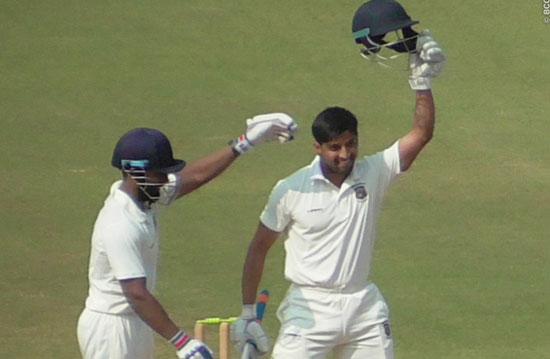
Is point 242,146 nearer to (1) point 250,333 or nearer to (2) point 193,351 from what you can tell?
(1) point 250,333

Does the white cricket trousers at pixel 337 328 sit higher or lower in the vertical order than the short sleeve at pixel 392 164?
lower

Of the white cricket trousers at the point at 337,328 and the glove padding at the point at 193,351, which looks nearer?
the glove padding at the point at 193,351

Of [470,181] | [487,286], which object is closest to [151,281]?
[487,286]

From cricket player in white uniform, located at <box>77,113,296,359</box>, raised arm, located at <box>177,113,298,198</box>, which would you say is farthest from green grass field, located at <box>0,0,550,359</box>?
cricket player in white uniform, located at <box>77,113,296,359</box>

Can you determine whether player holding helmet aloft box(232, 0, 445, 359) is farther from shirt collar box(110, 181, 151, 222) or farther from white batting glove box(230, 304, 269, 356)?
shirt collar box(110, 181, 151, 222)

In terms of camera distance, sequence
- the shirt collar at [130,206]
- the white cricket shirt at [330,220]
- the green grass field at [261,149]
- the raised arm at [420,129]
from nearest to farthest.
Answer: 1. the shirt collar at [130,206]
2. the white cricket shirt at [330,220]
3. the raised arm at [420,129]
4. the green grass field at [261,149]

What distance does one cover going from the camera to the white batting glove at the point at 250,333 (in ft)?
25.9

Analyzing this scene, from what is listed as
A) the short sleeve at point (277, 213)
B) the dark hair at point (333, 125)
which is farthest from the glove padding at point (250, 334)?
the dark hair at point (333, 125)

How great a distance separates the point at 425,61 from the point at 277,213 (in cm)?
105

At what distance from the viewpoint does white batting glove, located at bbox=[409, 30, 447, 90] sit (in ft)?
25.4

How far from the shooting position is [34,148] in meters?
14.5

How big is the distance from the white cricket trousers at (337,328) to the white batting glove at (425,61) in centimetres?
107

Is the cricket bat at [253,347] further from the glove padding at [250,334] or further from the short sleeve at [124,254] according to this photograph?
the short sleeve at [124,254]

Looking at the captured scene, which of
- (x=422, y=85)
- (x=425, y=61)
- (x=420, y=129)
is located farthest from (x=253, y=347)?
(x=425, y=61)
